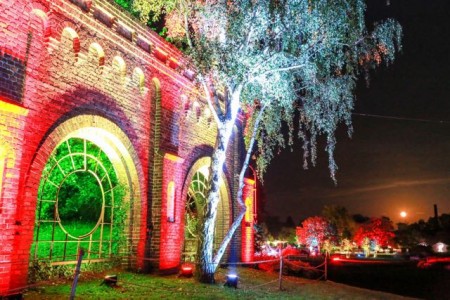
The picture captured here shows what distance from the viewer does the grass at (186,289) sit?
347 inches

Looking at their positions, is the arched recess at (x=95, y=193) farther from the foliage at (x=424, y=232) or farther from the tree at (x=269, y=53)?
the foliage at (x=424, y=232)

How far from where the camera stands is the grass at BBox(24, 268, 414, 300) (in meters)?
8.80

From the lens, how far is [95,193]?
468 inches

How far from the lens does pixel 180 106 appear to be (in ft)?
46.2

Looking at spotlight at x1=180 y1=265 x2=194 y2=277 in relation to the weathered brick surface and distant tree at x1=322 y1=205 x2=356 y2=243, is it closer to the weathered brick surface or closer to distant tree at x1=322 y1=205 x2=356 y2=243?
the weathered brick surface

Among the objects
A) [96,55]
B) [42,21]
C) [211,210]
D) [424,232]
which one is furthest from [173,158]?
[424,232]

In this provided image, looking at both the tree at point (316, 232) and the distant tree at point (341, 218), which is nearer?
the tree at point (316, 232)

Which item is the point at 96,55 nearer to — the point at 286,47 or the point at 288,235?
the point at 286,47

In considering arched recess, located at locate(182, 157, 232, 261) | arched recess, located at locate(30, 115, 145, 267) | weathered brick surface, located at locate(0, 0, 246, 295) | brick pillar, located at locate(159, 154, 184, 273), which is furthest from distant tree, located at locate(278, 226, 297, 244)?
arched recess, located at locate(30, 115, 145, 267)

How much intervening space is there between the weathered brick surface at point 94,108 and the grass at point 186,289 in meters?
0.79

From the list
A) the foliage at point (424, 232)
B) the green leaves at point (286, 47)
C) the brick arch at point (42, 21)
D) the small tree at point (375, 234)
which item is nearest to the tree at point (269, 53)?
the green leaves at point (286, 47)

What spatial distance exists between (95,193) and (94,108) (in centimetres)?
262

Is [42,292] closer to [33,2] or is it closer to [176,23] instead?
[33,2]

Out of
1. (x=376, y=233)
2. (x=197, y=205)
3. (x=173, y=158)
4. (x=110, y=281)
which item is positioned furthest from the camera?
(x=376, y=233)
